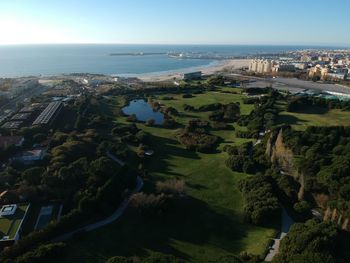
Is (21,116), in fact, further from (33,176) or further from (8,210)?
(8,210)

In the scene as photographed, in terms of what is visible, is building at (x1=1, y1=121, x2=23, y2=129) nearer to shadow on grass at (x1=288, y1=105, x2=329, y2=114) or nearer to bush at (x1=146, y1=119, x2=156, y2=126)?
bush at (x1=146, y1=119, x2=156, y2=126)

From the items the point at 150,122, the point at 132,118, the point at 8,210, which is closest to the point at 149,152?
the point at 150,122

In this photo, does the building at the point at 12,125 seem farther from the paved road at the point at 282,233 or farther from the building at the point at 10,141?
the paved road at the point at 282,233

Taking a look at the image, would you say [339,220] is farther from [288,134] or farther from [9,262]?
[9,262]

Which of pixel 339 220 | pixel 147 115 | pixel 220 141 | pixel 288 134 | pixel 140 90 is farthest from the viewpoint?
pixel 140 90

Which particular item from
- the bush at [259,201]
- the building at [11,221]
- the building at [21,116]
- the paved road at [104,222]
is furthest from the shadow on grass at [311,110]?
the building at [21,116]

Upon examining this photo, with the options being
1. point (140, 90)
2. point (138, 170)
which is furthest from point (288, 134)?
point (140, 90)

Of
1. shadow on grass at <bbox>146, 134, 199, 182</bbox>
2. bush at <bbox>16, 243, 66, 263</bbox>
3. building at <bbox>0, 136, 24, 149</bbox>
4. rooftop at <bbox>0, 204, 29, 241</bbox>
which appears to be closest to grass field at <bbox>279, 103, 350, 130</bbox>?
shadow on grass at <bbox>146, 134, 199, 182</bbox>
